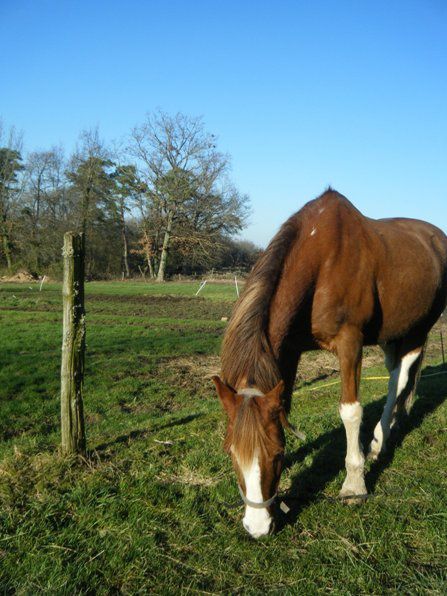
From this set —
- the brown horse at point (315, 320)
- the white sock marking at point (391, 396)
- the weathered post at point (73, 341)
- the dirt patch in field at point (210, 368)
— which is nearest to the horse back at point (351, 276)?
the brown horse at point (315, 320)

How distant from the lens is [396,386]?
203 inches

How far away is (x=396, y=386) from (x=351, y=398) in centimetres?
155

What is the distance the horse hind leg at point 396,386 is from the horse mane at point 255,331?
209 centimetres

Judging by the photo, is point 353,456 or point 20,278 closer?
point 353,456

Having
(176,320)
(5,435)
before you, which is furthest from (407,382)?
(176,320)

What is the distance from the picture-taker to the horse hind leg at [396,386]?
4668mm

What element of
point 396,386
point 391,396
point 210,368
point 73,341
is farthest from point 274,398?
point 210,368

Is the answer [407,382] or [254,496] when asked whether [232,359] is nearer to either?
[254,496]

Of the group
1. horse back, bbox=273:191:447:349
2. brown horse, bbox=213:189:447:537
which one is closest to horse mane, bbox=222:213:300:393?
brown horse, bbox=213:189:447:537

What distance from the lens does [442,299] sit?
5.88m

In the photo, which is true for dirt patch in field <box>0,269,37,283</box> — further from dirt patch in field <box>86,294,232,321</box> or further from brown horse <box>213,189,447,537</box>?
brown horse <box>213,189,447,537</box>

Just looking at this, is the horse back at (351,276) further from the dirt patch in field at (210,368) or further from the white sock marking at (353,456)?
the dirt patch in field at (210,368)

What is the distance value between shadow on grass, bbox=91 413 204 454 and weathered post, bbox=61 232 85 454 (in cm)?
36

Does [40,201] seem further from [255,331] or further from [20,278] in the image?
[255,331]
